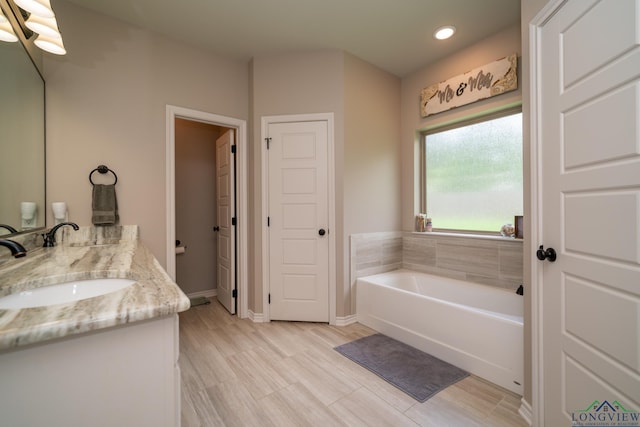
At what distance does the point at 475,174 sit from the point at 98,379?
3144 millimetres

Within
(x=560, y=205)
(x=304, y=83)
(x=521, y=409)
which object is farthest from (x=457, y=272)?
(x=304, y=83)

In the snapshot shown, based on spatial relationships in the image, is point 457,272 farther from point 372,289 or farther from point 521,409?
point 521,409

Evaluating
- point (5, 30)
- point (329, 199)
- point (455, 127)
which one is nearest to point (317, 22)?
point (329, 199)

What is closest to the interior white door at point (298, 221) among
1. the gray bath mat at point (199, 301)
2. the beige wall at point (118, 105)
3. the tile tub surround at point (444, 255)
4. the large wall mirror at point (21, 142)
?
the tile tub surround at point (444, 255)

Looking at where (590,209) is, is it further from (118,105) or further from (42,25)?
(118,105)

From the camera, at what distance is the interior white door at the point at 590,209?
97 cm

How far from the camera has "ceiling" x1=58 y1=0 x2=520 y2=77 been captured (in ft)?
6.90

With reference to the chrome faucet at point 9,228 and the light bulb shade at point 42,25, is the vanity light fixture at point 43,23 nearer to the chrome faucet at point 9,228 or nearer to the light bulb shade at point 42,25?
the light bulb shade at point 42,25

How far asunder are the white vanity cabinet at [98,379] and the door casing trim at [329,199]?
6.67 ft

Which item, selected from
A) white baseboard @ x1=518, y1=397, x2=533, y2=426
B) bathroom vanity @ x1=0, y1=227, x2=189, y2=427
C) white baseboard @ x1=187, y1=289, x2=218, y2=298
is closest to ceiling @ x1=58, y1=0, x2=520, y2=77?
bathroom vanity @ x1=0, y1=227, x2=189, y2=427

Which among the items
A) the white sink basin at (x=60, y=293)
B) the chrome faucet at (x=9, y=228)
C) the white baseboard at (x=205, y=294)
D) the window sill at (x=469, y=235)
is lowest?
the white baseboard at (x=205, y=294)

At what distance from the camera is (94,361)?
639mm

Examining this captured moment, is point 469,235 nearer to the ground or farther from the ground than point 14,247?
nearer to the ground

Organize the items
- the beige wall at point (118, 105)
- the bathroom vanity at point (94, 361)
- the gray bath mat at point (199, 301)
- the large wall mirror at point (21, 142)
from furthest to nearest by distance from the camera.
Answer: the gray bath mat at point (199, 301) → the beige wall at point (118, 105) → the large wall mirror at point (21, 142) → the bathroom vanity at point (94, 361)
